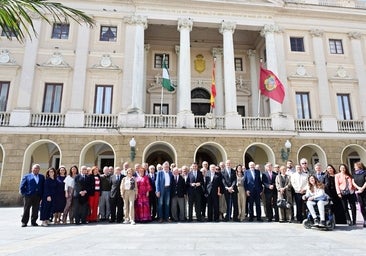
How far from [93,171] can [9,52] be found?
12863mm

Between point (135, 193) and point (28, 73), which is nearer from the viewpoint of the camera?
point (135, 193)

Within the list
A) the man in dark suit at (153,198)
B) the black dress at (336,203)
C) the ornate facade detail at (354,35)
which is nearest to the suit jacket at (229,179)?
the man in dark suit at (153,198)

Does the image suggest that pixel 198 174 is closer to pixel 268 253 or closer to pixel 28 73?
pixel 268 253

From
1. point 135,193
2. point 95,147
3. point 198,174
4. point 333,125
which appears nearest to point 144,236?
point 135,193

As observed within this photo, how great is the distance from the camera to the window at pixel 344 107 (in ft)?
62.0

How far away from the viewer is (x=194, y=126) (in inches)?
661

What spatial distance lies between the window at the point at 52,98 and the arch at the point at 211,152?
919 centimetres

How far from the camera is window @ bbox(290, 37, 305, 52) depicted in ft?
64.8

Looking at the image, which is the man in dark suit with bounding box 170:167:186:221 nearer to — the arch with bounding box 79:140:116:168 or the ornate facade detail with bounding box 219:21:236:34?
the arch with bounding box 79:140:116:168

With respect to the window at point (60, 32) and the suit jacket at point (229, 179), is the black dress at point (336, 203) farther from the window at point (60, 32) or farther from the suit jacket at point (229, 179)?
the window at point (60, 32)

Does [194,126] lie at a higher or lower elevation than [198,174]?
higher

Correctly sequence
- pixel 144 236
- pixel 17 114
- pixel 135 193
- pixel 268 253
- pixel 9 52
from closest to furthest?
pixel 268 253 < pixel 144 236 < pixel 135 193 < pixel 17 114 < pixel 9 52

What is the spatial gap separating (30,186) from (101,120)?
340 inches

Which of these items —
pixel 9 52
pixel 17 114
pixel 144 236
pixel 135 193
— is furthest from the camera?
pixel 9 52
